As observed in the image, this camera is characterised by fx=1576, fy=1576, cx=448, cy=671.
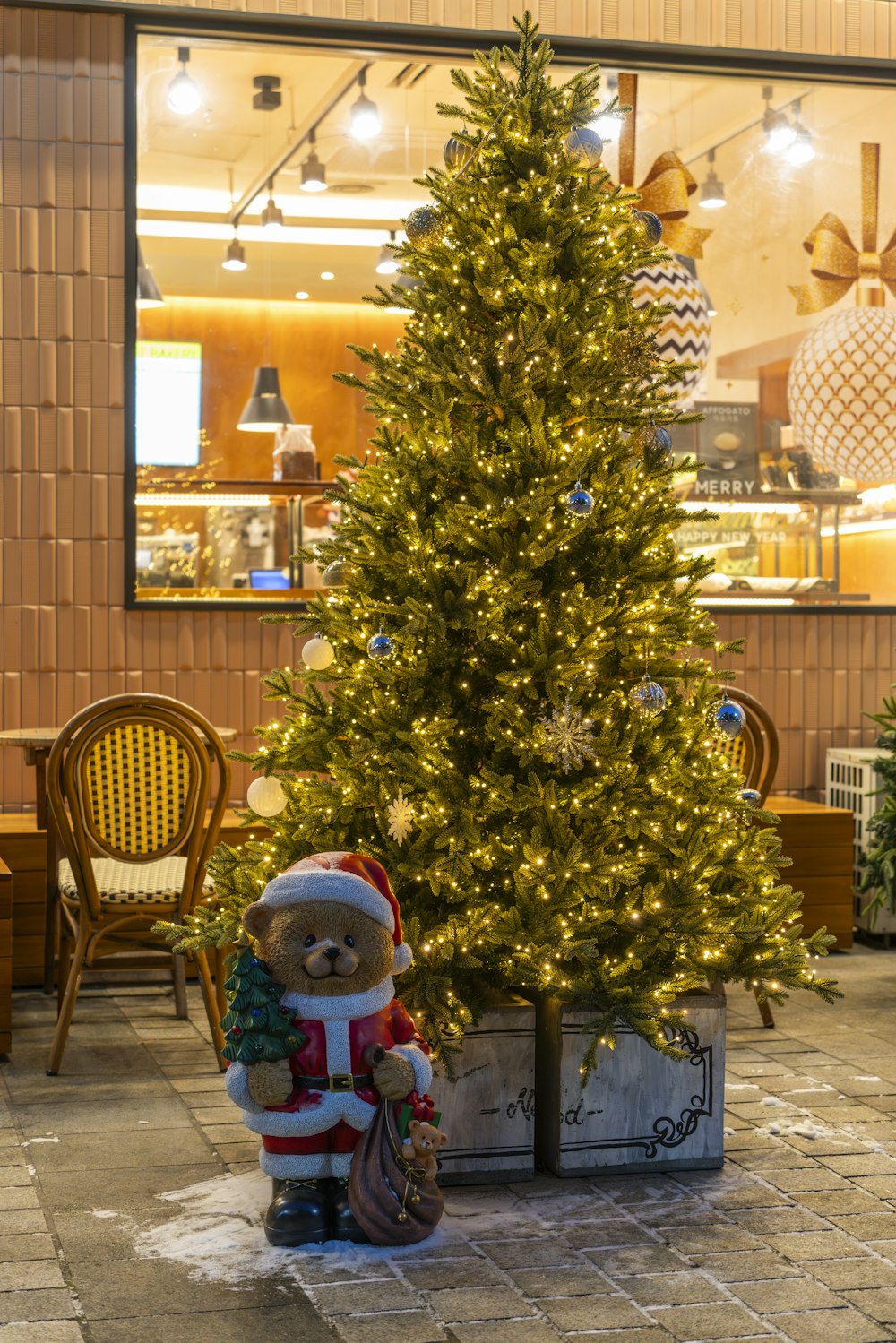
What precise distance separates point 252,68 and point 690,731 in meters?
3.50

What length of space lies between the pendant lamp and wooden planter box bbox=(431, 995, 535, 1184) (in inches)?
119

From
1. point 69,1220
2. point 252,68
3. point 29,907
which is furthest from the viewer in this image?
point 252,68

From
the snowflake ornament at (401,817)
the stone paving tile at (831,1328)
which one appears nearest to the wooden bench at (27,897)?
the snowflake ornament at (401,817)

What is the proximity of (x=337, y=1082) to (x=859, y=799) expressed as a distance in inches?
135

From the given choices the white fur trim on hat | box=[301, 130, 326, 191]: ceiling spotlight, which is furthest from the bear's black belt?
box=[301, 130, 326, 191]: ceiling spotlight

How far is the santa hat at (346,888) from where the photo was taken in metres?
2.75

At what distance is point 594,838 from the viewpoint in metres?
3.13

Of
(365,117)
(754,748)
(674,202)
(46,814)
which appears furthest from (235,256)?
(754,748)

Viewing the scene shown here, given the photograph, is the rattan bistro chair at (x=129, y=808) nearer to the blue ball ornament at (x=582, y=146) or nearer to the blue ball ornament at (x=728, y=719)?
the blue ball ornament at (x=728, y=719)

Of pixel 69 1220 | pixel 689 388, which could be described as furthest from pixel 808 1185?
pixel 689 388

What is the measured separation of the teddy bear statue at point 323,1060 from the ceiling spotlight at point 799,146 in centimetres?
433

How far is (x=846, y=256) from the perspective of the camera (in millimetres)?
6141

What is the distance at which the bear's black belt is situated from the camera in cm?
275

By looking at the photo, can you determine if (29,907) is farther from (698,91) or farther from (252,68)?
(698,91)
